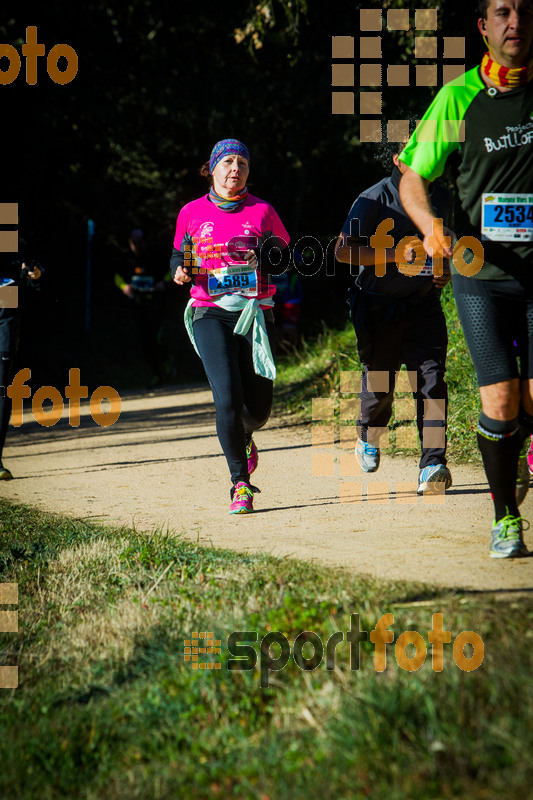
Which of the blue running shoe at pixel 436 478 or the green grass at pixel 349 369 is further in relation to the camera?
the green grass at pixel 349 369

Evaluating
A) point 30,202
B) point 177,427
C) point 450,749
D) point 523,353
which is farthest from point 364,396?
point 30,202

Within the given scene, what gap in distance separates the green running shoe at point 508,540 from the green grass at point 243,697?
2.12 ft

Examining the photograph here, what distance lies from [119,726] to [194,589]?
0.90 metres

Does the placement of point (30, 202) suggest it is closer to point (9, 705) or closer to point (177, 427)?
point (177, 427)

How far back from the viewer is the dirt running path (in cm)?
410

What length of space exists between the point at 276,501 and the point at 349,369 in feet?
14.0

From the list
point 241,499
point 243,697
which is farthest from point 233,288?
point 243,697

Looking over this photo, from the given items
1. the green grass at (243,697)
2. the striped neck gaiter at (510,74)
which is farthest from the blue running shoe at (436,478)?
the striped neck gaiter at (510,74)

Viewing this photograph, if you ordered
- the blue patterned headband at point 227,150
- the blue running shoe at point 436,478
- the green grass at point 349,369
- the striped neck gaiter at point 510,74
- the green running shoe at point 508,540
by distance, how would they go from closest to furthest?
1. the striped neck gaiter at point 510,74
2. the green running shoe at point 508,540
3. the blue running shoe at point 436,478
4. the blue patterned headband at point 227,150
5. the green grass at point 349,369

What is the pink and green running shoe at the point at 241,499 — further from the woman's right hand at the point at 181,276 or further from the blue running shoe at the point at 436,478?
the woman's right hand at the point at 181,276

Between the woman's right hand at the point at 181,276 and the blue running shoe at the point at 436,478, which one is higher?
the woman's right hand at the point at 181,276

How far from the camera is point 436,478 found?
5.32m

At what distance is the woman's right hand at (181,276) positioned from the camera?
18.1 feet

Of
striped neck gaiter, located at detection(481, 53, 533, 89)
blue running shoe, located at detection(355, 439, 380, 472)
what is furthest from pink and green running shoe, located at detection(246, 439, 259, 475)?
striped neck gaiter, located at detection(481, 53, 533, 89)
